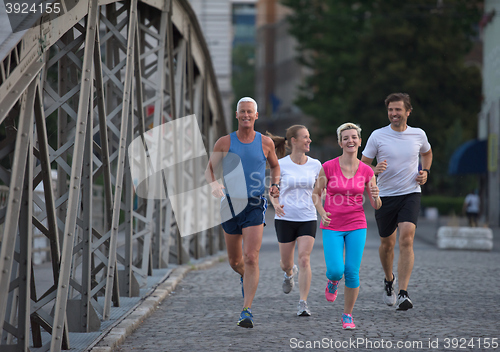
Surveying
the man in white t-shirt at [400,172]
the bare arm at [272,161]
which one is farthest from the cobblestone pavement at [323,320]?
the bare arm at [272,161]

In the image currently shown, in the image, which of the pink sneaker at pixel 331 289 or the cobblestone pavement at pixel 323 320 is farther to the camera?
the pink sneaker at pixel 331 289

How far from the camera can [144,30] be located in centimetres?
1052

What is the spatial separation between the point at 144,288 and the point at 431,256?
8.33 meters

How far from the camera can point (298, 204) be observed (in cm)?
798

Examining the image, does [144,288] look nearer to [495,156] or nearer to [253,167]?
[253,167]

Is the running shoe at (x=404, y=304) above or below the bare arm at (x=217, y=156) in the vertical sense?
below

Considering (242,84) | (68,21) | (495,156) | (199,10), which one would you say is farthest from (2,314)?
(242,84)

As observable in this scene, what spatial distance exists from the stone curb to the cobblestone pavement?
72 millimetres

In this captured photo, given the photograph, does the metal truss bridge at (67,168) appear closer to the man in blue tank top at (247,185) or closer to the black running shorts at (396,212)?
the man in blue tank top at (247,185)

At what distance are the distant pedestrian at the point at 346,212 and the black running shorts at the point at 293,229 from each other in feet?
2.24

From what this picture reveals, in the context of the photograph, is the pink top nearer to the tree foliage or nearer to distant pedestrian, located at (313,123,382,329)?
distant pedestrian, located at (313,123,382,329)

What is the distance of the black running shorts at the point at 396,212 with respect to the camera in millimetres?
8164

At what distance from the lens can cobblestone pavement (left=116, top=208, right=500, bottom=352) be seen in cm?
623

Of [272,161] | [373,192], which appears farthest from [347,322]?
[272,161]
